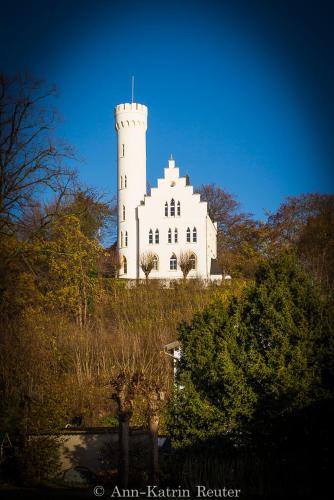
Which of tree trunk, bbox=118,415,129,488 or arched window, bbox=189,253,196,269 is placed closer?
tree trunk, bbox=118,415,129,488

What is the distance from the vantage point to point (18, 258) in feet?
72.8

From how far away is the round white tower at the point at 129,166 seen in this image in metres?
61.8

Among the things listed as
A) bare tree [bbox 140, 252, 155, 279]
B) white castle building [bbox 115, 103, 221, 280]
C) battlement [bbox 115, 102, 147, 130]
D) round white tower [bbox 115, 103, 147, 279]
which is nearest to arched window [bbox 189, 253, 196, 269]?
white castle building [bbox 115, 103, 221, 280]

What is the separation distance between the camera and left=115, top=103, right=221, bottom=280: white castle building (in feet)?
195

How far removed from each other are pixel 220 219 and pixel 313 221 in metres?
22.9

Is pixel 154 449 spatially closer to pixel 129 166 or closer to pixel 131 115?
pixel 129 166

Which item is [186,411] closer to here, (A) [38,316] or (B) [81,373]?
(A) [38,316]

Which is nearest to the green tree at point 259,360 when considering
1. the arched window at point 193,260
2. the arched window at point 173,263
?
the arched window at point 193,260

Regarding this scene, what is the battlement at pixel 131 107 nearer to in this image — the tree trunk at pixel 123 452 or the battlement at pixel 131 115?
the battlement at pixel 131 115

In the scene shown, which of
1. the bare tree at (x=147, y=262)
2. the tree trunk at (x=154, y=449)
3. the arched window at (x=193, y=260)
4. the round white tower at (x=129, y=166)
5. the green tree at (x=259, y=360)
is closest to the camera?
the tree trunk at (x=154, y=449)

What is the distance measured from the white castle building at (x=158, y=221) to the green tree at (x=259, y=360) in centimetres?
3888

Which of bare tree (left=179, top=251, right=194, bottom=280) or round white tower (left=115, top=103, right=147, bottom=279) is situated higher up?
round white tower (left=115, top=103, right=147, bottom=279)

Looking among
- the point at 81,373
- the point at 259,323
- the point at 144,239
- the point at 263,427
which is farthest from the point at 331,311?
the point at 144,239

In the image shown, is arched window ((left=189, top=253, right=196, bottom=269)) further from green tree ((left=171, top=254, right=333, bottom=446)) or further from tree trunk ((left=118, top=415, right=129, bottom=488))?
tree trunk ((left=118, top=415, right=129, bottom=488))
